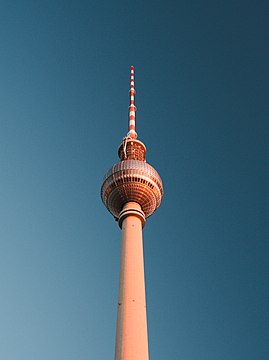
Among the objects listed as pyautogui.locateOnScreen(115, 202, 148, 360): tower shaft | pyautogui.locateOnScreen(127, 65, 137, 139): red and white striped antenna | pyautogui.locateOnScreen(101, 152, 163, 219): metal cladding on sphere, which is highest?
pyautogui.locateOnScreen(127, 65, 137, 139): red and white striped antenna

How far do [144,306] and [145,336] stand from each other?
9.90 ft

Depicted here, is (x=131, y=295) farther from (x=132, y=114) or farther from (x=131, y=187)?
(x=132, y=114)

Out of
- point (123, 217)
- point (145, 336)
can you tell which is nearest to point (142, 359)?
point (145, 336)

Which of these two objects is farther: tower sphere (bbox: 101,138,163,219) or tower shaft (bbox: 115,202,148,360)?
tower sphere (bbox: 101,138,163,219)

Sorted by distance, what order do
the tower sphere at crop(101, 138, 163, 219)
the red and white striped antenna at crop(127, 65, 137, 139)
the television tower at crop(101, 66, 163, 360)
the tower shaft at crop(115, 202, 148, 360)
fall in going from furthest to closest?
the red and white striped antenna at crop(127, 65, 137, 139) → the tower sphere at crop(101, 138, 163, 219) → the television tower at crop(101, 66, 163, 360) → the tower shaft at crop(115, 202, 148, 360)

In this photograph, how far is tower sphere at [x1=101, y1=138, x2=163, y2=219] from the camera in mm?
54875

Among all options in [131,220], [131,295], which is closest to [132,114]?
[131,220]

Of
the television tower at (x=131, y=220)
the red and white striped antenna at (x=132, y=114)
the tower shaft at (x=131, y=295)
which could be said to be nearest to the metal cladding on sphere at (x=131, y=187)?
the television tower at (x=131, y=220)

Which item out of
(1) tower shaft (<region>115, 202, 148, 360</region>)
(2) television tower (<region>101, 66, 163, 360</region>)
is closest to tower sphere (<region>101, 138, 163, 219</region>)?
(2) television tower (<region>101, 66, 163, 360</region>)

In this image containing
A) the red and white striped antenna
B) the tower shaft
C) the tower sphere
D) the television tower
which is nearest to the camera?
the tower shaft

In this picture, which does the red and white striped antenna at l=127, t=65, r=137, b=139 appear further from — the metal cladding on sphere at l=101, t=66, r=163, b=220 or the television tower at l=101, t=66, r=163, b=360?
the metal cladding on sphere at l=101, t=66, r=163, b=220

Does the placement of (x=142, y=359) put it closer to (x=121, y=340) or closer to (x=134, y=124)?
(x=121, y=340)

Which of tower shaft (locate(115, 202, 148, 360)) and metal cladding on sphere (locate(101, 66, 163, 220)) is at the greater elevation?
metal cladding on sphere (locate(101, 66, 163, 220))

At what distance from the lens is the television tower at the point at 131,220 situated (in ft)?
131
